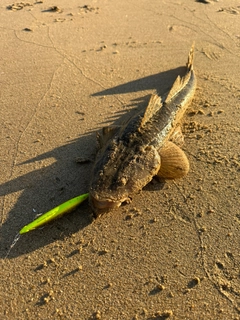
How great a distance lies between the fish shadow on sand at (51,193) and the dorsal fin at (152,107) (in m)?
0.74

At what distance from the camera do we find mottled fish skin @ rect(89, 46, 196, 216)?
3.47m

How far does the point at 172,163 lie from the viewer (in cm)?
391

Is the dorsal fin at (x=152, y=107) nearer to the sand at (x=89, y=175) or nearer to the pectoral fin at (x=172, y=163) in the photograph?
the pectoral fin at (x=172, y=163)

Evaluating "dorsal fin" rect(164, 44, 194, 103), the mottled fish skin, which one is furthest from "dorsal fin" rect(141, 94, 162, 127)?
"dorsal fin" rect(164, 44, 194, 103)

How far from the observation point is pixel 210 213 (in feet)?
12.0

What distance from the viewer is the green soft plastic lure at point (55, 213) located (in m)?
3.37

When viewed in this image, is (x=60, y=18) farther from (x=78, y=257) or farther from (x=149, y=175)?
(x=78, y=257)

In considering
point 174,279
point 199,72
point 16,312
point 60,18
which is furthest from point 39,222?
point 60,18

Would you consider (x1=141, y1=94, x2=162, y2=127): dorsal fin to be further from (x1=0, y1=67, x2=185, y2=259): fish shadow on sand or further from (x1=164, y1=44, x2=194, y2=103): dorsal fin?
(x1=0, y1=67, x2=185, y2=259): fish shadow on sand

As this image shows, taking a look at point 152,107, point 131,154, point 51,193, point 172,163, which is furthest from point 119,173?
point 152,107

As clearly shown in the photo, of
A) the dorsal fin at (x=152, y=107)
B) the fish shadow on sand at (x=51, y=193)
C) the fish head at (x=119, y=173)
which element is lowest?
the fish shadow on sand at (x=51, y=193)

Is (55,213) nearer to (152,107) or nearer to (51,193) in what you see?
(51,193)

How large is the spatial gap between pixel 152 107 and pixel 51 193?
5.29 feet

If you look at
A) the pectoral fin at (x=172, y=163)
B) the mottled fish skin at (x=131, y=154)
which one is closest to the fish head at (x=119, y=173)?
the mottled fish skin at (x=131, y=154)
